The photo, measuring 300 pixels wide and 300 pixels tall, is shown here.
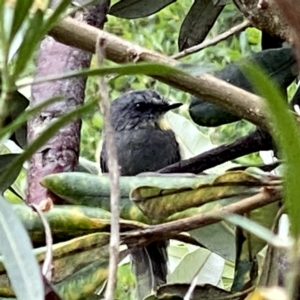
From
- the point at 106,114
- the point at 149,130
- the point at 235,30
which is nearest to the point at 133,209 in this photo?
the point at 106,114

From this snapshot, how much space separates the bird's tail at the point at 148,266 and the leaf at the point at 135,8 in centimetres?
25

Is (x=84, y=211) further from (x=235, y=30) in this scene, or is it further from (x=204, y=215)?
(x=235, y=30)

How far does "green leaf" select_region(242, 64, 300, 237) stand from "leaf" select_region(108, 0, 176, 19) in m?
0.58

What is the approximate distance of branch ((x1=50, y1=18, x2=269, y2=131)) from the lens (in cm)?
55

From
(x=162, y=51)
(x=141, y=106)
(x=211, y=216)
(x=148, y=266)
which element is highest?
(x=162, y=51)

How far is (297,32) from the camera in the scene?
0.89 ft

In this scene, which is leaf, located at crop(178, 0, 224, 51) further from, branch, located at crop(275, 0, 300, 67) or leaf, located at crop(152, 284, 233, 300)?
branch, located at crop(275, 0, 300, 67)

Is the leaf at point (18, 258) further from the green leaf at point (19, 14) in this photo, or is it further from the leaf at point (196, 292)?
the leaf at point (196, 292)

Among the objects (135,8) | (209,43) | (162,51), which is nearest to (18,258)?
(209,43)

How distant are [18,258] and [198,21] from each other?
0.60m

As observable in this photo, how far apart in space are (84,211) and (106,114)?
0.43 ft

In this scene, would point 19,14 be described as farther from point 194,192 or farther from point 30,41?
point 194,192

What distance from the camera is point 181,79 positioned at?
21.7 inches

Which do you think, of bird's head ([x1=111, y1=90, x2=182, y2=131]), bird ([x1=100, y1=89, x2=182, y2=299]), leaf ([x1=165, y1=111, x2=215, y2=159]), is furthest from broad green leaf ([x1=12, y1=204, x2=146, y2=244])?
bird's head ([x1=111, y1=90, x2=182, y2=131])
